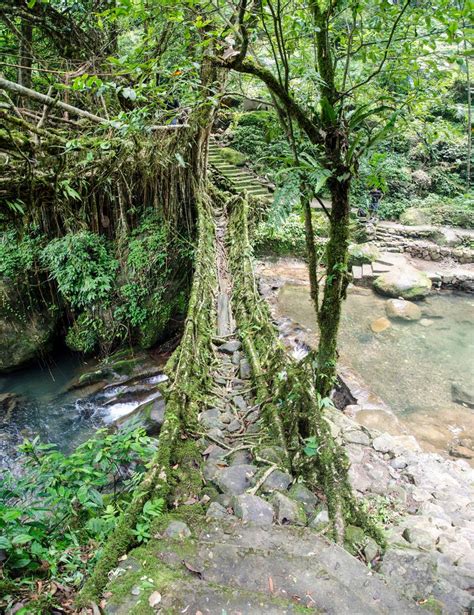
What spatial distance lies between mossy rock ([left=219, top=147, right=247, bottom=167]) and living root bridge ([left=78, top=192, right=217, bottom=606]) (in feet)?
23.9

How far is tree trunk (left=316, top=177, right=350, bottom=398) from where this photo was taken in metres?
3.19

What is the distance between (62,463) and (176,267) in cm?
529

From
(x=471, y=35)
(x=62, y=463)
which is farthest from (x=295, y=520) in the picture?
(x=471, y=35)

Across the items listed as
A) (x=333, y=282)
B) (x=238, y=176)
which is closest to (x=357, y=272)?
(x=238, y=176)

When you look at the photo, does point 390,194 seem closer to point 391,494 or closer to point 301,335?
point 301,335

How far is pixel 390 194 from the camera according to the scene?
13.6 metres

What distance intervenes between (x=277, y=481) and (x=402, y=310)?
25.0ft

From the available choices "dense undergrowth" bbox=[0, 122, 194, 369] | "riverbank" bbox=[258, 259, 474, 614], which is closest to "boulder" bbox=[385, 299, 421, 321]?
"riverbank" bbox=[258, 259, 474, 614]

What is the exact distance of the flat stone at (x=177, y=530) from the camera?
2.02 metres

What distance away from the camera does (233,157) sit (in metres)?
13.2

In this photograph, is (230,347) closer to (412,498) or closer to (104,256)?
(412,498)

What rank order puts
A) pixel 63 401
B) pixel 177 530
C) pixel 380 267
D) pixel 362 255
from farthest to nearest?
1. pixel 362 255
2. pixel 380 267
3. pixel 63 401
4. pixel 177 530

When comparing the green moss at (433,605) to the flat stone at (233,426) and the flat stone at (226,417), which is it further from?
the flat stone at (226,417)

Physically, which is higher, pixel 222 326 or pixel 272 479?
pixel 222 326
